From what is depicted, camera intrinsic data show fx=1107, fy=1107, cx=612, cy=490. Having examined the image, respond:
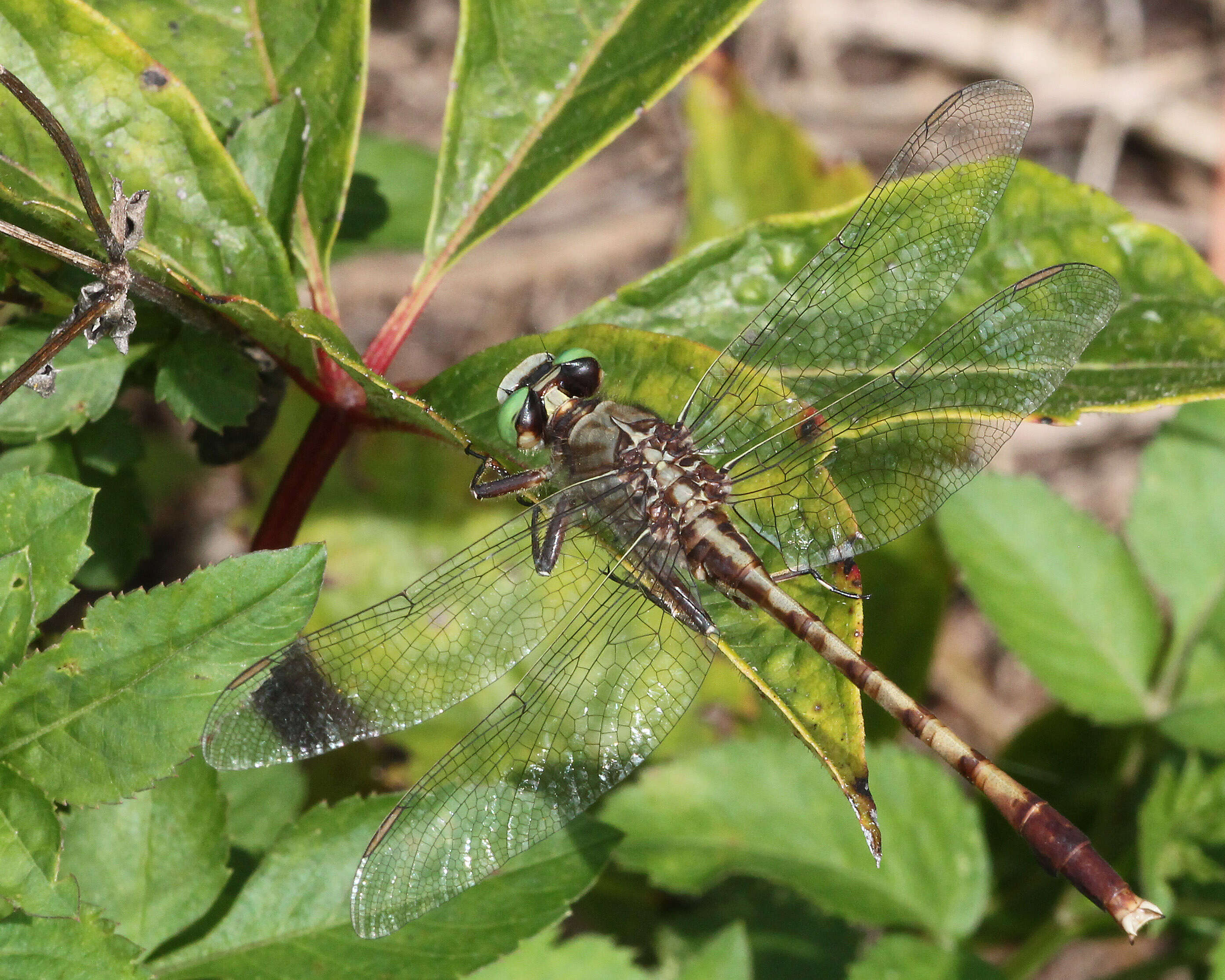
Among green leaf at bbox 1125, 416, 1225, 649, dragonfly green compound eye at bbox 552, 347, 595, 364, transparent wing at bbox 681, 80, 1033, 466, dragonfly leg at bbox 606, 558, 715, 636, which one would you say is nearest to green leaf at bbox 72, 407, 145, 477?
dragonfly green compound eye at bbox 552, 347, 595, 364

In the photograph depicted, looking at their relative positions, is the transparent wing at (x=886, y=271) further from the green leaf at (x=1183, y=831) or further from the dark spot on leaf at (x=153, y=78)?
the green leaf at (x=1183, y=831)

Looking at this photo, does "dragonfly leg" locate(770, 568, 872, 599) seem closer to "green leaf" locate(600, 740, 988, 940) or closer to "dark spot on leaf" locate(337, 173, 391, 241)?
"green leaf" locate(600, 740, 988, 940)

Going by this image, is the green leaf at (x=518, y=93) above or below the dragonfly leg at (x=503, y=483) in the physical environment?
above

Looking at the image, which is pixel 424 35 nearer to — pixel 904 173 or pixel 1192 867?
pixel 904 173

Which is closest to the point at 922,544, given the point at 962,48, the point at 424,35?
the point at 962,48

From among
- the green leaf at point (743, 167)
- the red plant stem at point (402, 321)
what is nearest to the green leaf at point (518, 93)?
the red plant stem at point (402, 321)
